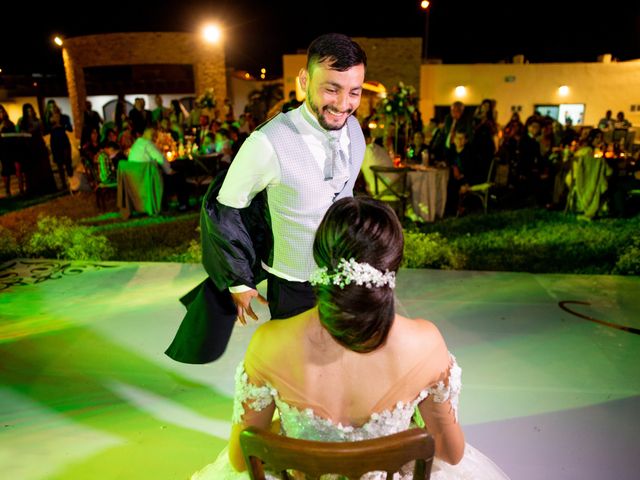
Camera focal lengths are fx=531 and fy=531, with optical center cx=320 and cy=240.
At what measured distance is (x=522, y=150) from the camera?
7559 millimetres

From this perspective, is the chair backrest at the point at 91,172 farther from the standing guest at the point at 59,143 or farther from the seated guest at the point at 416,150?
the seated guest at the point at 416,150

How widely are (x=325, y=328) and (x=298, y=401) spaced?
0.66 feet

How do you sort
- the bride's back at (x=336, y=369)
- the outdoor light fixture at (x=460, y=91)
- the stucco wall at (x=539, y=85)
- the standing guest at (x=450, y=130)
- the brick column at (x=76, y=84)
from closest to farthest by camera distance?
1. the bride's back at (x=336, y=369)
2. the standing guest at (x=450, y=130)
3. the stucco wall at (x=539, y=85)
4. the brick column at (x=76, y=84)
5. the outdoor light fixture at (x=460, y=91)

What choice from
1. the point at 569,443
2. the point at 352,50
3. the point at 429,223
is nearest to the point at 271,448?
the point at 352,50

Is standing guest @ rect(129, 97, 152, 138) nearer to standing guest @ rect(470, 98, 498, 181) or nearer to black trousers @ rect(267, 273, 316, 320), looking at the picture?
standing guest @ rect(470, 98, 498, 181)

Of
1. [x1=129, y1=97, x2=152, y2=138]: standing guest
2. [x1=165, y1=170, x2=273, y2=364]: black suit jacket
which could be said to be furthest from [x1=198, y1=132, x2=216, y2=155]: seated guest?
[x1=165, y1=170, x2=273, y2=364]: black suit jacket

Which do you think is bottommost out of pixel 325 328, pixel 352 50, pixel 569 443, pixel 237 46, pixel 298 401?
pixel 569 443

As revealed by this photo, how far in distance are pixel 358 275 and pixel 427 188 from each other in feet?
18.5

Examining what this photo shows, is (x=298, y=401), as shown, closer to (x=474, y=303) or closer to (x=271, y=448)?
(x=271, y=448)

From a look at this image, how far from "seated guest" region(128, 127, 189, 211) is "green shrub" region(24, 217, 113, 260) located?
150 centimetres

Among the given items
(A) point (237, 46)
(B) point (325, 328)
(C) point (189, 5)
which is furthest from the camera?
(A) point (237, 46)

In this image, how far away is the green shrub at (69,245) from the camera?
17.4 feet

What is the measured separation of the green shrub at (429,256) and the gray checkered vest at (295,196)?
3.08 metres

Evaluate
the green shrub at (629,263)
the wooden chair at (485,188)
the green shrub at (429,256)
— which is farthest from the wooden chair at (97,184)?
the green shrub at (629,263)
